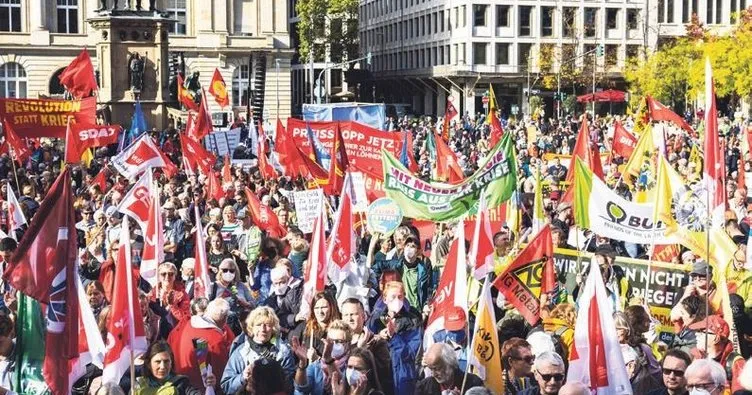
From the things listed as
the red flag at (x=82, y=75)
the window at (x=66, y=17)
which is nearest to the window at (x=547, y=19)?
the window at (x=66, y=17)

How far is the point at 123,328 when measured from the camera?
8.36 meters

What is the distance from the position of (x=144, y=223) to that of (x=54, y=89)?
53.6 m

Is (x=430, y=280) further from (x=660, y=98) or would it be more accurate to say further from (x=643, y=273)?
(x=660, y=98)

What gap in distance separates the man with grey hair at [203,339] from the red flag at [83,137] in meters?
13.9

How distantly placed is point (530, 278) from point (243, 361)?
2827 mm

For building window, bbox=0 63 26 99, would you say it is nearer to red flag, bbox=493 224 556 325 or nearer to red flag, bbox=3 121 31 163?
red flag, bbox=3 121 31 163

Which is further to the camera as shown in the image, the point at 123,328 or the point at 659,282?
the point at 659,282

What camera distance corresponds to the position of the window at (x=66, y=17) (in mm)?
67438

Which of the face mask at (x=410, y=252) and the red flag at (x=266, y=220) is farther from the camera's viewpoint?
the red flag at (x=266, y=220)

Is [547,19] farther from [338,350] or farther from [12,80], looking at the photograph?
[338,350]

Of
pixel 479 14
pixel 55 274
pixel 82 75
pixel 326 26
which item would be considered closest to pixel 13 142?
pixel 82 75

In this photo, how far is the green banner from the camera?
45.2 ft

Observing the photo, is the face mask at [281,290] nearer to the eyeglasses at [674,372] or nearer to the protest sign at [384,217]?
the protest sign at [384,217]

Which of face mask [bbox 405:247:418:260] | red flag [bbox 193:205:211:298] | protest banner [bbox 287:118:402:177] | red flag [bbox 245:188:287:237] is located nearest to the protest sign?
face mask [bbox 405:247:418:260]
